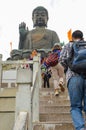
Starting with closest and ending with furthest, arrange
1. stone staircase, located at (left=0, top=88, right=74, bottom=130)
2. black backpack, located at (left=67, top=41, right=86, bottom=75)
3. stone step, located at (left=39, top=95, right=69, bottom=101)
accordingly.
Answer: black backpack, located at (left=67, top=41, right=86, bottom=75) → stone staircase, located at (left=0, top=88, right=74, bottom=130) → stone step, located at (left=39, top=95, right=69, bottom=101)

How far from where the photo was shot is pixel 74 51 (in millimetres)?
4191

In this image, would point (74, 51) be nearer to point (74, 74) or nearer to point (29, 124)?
point (74, 74)

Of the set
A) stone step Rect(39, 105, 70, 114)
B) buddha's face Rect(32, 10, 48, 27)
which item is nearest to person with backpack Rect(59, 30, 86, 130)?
stone step Rect(39, 105, 70, 114)

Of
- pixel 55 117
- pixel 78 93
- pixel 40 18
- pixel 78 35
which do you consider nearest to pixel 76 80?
pixel 78 93

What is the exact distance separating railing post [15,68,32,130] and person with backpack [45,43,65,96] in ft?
6.45

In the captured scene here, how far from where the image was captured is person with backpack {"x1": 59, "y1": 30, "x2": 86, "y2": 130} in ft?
13.3

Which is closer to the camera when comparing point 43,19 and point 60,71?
point 60,71

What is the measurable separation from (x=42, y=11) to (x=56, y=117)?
12.6 m

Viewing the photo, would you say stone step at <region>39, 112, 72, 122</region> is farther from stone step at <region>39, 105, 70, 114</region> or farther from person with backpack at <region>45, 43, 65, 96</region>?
person with backpack at <region>45, 43, 65, 96</region>

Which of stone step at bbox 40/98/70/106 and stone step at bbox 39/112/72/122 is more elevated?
stone step at bbox 40/98/70/106

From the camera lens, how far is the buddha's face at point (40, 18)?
17906 millimetres

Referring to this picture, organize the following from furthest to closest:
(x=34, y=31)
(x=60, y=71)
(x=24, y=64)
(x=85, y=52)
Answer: (x=34, y=31)
(x=24, y=64)
(x=60, y=71)
(x=85, y=52)

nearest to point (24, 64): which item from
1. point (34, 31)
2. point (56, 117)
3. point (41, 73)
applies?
point (41, 73)

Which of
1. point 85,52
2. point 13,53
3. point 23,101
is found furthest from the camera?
point 13,53
